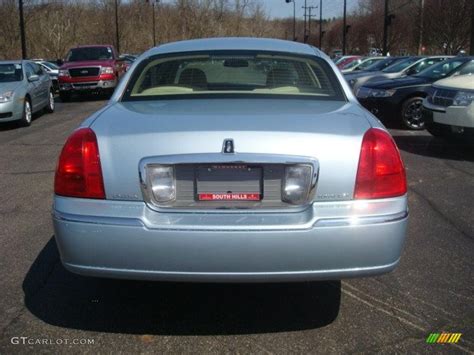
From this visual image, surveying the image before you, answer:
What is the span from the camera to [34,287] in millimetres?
3719

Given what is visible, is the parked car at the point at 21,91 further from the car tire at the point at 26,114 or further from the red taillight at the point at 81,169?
the red taillight at the point at 81,169

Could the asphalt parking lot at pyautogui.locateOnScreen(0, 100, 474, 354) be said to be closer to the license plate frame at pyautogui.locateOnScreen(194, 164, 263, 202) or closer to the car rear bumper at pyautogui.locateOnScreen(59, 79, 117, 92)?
the license plate frame at pyautogui.locateOnScreen(194, 164, 263, 202)

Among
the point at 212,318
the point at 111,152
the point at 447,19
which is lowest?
the point at 212,318

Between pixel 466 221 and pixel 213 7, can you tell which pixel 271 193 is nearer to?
pixel 466 221

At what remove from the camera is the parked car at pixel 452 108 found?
8.02 metres

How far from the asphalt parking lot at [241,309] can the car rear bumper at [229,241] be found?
1.54 feet

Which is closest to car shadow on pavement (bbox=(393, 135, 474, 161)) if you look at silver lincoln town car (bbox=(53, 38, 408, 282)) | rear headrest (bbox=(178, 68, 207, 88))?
rear headrest (bbox=(178, 68, 207, 88))

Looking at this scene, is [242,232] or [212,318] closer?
[242,232]

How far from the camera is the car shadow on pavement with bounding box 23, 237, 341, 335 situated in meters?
3.21

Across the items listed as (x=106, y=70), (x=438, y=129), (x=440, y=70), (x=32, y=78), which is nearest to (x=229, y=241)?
(x=438, y=129)

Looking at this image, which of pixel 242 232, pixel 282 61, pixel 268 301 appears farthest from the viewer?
pixel 282 61

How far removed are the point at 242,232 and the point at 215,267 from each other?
8.9 inches

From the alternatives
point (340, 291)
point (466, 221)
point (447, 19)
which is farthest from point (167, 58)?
point (447, 19)

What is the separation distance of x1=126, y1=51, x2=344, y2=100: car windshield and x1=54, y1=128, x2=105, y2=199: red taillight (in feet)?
3.32
